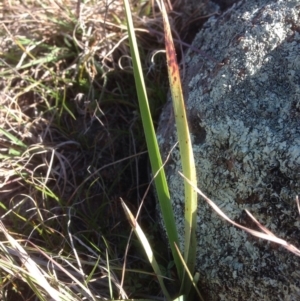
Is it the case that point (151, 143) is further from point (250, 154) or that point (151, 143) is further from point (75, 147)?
point (75, 147)

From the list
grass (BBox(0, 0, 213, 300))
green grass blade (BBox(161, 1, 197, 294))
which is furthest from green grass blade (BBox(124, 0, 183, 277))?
grass (BBox(0, 0, 213, 300))

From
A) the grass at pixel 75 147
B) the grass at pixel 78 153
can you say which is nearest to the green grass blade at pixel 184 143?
the grass at pixel 78 153

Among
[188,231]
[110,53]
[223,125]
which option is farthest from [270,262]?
[110,53]

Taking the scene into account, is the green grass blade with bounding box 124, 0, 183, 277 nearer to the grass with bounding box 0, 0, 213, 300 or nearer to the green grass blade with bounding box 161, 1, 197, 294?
the green grass blade with bounding box 161, 1, 197, 294

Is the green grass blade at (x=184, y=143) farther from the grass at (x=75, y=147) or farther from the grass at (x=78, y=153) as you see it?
the grass at (x=75, y=147)

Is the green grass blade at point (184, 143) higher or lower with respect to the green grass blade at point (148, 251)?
higher

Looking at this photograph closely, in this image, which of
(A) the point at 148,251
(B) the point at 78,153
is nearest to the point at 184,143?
(A) the point at 148,251
